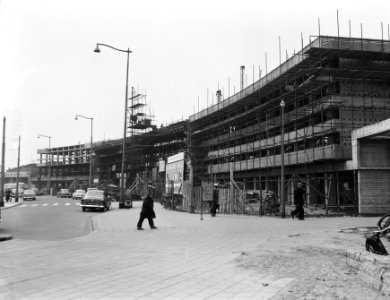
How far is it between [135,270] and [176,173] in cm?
2434

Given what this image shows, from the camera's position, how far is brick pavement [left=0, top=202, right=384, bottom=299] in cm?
679

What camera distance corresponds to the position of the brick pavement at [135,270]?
6.79m

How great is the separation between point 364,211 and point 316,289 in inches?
806

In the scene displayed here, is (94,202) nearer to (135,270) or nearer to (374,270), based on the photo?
(135,270)

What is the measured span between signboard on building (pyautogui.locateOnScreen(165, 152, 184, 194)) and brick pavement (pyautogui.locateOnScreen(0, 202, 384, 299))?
16.5 metres

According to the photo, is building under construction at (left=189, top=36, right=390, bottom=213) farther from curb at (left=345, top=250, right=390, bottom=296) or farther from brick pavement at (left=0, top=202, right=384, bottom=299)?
curb at (left=345, top=250, right=390, bottom=296)

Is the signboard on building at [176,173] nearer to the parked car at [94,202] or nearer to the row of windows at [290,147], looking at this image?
the parked car at [94,202]

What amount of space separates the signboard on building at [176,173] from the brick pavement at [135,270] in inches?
649

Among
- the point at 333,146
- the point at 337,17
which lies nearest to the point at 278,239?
the point at 333,146

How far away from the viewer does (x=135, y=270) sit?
861 centimetres

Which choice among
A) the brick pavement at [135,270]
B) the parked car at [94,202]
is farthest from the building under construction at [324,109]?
the brick pavement at [135,270]

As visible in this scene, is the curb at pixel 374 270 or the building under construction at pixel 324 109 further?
the building under construction at pixel 324 109

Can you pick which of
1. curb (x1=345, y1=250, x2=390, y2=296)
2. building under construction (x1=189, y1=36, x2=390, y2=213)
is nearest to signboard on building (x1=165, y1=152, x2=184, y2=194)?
building under construction (x1=189, y1=36, x2=390, y2=213)

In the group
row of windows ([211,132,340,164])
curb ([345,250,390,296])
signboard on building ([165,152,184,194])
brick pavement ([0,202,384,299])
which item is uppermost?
row of windows ([211,132,340,164])
